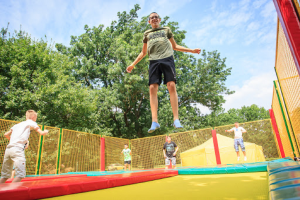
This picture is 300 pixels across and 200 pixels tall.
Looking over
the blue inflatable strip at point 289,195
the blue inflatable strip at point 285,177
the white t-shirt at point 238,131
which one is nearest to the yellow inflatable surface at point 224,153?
the white t-shirt at point 238,131

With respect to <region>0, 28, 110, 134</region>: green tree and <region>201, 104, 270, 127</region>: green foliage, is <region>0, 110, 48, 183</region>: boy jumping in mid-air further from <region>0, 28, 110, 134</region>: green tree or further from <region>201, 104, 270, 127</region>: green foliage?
<region>201, 104, 270, 127</region>: green foliage

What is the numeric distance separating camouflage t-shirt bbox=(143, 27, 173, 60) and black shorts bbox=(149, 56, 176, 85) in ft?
0.23

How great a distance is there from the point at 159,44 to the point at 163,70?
1.27 ft

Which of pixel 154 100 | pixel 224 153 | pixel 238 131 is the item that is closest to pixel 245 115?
pixel 224 153

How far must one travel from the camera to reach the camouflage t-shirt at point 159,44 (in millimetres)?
2588

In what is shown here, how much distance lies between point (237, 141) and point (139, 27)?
14.7 metres

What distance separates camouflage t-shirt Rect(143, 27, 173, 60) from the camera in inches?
102

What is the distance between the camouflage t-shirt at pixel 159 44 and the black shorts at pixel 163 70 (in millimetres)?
71

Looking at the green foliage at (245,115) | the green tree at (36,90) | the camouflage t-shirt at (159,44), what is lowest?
the camouflage t-shirt at (159,44)

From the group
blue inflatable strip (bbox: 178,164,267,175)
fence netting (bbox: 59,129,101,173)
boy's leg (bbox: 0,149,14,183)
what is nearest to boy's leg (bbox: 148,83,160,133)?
blue inflatable strip (bbox: 178,164,267,175)

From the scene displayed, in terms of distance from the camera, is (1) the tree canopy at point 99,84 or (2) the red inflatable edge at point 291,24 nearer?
(2) the red inflatable edge at point 291,24

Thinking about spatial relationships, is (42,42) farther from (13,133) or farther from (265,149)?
(265,149)

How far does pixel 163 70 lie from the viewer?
8.43ft

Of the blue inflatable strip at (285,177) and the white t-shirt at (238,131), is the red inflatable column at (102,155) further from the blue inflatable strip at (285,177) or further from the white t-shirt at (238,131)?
the blue inflatable strip at (285,177)
